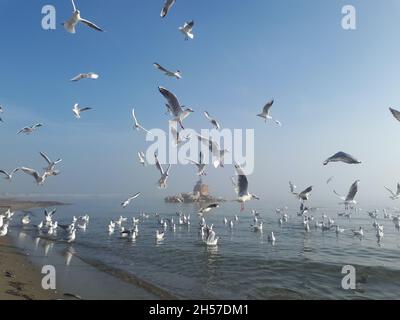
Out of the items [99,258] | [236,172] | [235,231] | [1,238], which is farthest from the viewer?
[235,231]

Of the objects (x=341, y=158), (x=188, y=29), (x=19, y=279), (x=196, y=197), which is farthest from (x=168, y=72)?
(x=196, y=197)

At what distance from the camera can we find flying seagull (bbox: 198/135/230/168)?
1141cm

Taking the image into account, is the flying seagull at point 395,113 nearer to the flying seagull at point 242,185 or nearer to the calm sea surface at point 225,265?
the flying seagull at point 242,185

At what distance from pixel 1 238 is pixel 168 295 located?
626 inches

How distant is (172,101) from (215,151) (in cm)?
229

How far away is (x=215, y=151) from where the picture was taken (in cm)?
1172

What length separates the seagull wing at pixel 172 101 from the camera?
1025 centimetres

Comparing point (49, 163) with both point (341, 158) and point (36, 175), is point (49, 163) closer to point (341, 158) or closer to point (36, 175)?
point (36, 175)

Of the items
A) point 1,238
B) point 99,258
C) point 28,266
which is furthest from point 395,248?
point 1,238

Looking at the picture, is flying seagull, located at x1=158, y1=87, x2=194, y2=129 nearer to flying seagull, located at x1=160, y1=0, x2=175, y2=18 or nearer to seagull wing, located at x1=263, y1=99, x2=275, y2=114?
flying seagull, located at x1=160, y1=0, x2=175, y2=18

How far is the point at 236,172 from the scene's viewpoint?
35.8ft

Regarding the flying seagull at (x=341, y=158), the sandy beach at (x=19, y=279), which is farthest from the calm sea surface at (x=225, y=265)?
the flying seagull at (x=341, y=158)

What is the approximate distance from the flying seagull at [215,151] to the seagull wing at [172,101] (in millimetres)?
1229

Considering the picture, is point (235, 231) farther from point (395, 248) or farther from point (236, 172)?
point (236, 172)
